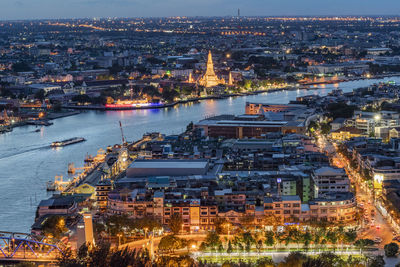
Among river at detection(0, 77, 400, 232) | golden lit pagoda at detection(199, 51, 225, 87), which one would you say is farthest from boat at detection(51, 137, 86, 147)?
golden lit pagoda at detection(199, 51, 225, 87)

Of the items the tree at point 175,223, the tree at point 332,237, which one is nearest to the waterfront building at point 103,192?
the tree at point 175,223

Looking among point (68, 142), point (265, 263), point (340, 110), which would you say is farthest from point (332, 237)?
point (340, 110)

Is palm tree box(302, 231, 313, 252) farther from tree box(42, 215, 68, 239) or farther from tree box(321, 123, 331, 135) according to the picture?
tree box(321, 123, 331, 135)

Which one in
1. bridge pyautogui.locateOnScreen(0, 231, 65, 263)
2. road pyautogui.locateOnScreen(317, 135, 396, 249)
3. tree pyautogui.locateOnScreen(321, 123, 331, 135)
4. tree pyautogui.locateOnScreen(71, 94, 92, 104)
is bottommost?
tree pyautogui.locateOnScreen(71, 94, 92, 104)

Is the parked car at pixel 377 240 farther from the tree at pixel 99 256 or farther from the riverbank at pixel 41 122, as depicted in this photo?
the riverbank at pixel 41 122

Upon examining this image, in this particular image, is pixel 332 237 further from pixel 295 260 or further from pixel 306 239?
pixel 295 260

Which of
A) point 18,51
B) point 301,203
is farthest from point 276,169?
point 18,51

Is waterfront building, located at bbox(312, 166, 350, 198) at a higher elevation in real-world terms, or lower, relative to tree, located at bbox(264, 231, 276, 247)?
higher
